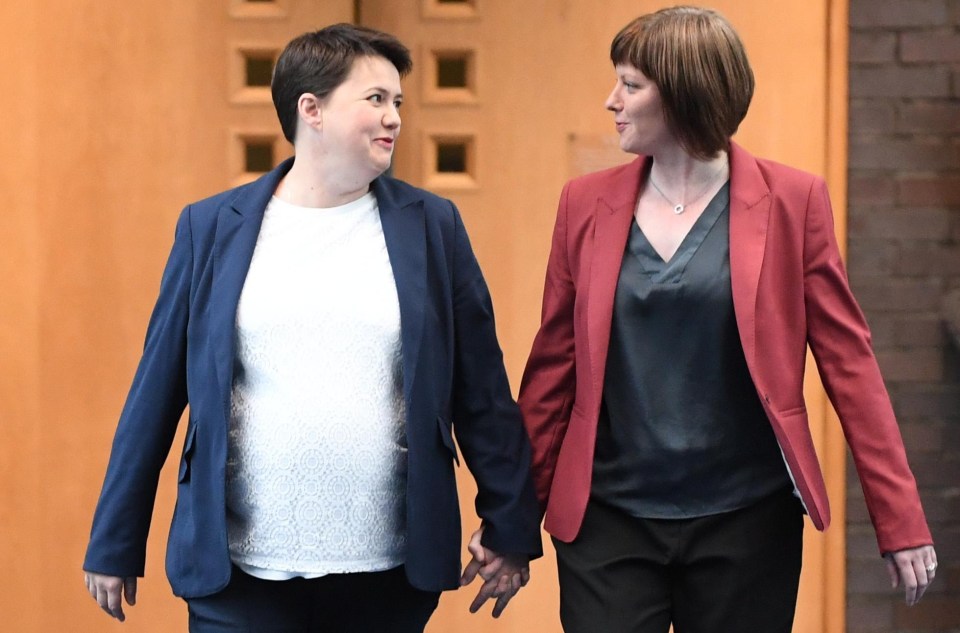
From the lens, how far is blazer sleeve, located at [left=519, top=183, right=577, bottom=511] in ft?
10.3

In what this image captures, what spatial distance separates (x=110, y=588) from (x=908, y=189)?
2.40 metres

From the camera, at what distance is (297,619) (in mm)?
2930

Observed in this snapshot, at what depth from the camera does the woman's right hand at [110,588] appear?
3.04m

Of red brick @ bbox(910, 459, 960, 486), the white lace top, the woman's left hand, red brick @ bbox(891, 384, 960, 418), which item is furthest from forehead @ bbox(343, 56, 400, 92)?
red brick @ bbox(910, 459, 960, 486)

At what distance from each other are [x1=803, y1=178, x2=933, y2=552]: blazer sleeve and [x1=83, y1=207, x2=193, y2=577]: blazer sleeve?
3.85 feet

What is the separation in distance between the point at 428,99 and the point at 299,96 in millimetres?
1344

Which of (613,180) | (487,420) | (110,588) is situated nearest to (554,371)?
(487,420)

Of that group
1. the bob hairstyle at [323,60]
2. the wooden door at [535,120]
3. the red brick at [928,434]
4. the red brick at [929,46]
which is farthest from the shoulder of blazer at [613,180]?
the red brick at [928,434]

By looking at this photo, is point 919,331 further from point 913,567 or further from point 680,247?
point 680,247

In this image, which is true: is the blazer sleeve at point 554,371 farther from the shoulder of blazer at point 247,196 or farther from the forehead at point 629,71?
the shoulder of blazer at point 247,196

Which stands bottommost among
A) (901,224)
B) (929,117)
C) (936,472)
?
(936,472)

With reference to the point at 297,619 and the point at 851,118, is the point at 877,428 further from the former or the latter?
the point at 851,118

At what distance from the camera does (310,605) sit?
9.63ft

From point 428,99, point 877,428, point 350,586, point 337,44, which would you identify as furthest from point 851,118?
point 350,586
